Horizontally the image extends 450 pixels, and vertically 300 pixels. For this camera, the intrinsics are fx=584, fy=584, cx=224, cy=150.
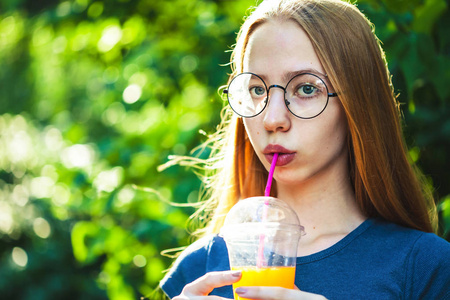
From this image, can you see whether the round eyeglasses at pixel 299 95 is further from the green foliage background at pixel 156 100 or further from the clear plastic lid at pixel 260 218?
the green foliage background at pixel 156 100

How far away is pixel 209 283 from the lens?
4.75ft

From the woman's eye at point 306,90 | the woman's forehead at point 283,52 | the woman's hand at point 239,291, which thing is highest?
the woman's forehead at point 283,52

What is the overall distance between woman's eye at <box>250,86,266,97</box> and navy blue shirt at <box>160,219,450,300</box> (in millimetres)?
499

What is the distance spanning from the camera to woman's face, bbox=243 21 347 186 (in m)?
1.64

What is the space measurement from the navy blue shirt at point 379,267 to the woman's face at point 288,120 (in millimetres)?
248

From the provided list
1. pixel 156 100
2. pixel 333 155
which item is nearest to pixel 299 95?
pixel 333 155

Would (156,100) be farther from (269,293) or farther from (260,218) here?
(269,293)

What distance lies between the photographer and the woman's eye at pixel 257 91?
5.61ft

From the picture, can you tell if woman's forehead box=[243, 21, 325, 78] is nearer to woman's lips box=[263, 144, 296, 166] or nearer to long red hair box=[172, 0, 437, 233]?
long red hair box=[172, 0, 437, 233]

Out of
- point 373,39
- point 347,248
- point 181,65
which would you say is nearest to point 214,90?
point 181,65

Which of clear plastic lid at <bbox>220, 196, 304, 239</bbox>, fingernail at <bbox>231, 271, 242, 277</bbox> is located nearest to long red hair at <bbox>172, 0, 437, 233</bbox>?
clear plastic lid at <bbox>220, 196, 304, 239</bbox>

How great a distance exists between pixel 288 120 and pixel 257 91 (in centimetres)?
15

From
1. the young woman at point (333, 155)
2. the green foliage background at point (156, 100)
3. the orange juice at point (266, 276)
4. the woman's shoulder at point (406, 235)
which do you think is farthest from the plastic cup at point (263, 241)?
the green foliage background at point (156, 100)

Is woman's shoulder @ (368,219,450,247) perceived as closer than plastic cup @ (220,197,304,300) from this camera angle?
No
